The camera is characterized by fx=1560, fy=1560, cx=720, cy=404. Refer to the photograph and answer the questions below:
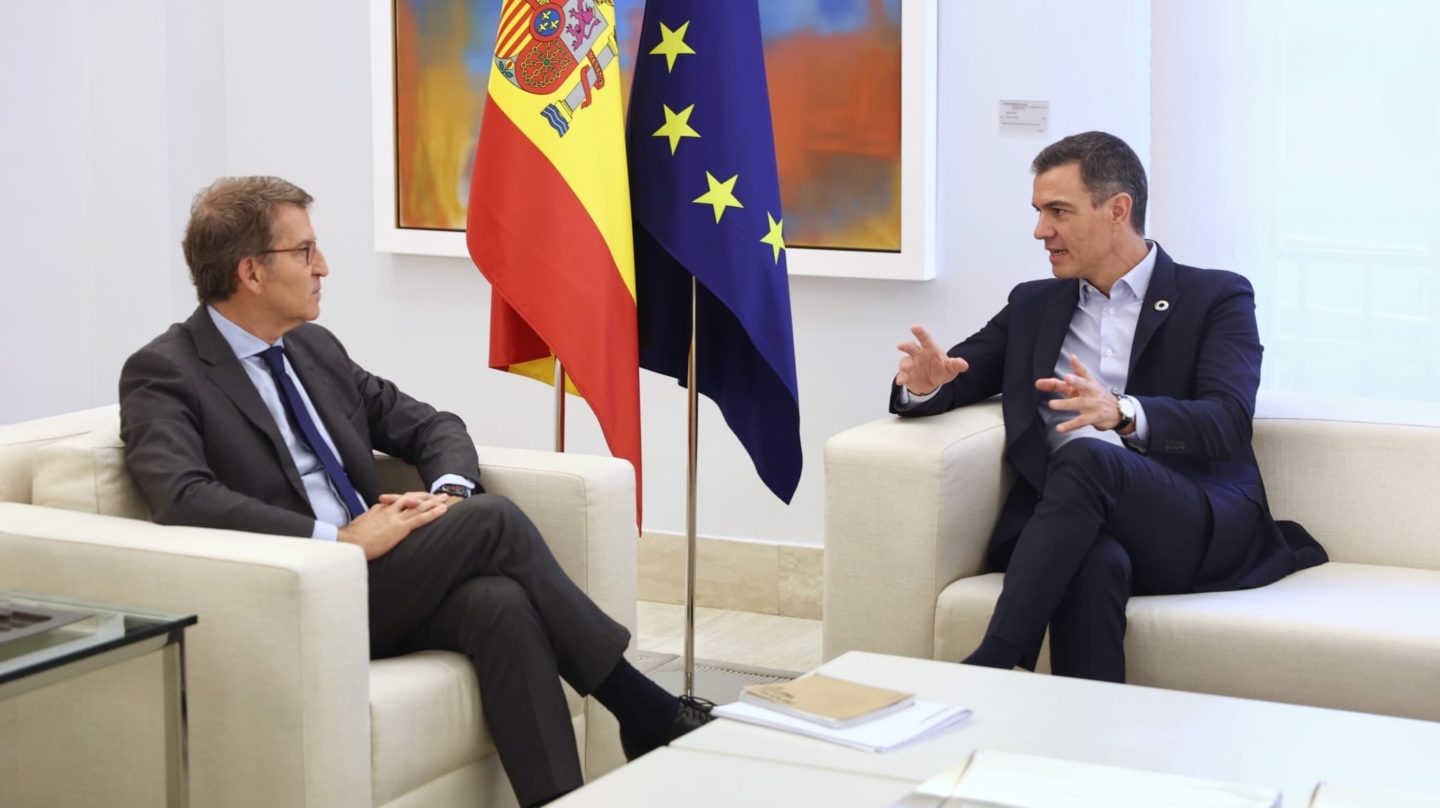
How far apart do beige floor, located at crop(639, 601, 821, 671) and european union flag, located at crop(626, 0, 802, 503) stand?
2.71 ft

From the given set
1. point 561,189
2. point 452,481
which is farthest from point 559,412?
point 452,481

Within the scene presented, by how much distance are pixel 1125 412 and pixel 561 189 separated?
1226mm

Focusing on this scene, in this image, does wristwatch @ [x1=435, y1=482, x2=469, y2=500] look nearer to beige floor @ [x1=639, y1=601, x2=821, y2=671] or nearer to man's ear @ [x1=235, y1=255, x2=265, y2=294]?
man's ear @ [x1=235, y1=255, x2=265, y2=294]

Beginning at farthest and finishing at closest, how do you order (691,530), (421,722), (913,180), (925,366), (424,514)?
(913,180) → (691,530) → (925,366) → (424,514) → (421,722)

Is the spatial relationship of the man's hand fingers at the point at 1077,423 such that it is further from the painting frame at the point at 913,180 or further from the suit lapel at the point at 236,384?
the suit lapel at the point at 236,384

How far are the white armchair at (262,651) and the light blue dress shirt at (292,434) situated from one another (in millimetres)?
263

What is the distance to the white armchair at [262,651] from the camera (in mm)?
2281

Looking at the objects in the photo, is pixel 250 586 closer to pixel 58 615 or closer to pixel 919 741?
pixel 58 615

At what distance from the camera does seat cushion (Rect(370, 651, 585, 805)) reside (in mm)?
2416

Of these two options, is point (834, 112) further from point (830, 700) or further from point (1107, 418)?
point (830, 700)

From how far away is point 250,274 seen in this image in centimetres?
276

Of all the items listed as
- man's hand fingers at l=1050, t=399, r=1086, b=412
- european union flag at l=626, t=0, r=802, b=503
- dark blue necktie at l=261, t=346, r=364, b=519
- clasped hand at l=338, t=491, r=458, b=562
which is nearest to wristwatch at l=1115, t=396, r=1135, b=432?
man's hand fingers at l=1050, t=399, r=1086, b=412

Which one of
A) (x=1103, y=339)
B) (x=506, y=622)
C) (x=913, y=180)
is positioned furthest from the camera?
(x=913, y=180)

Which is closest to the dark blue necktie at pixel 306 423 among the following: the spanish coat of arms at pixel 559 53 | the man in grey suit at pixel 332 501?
the man in grey suit at pixel 332 501
